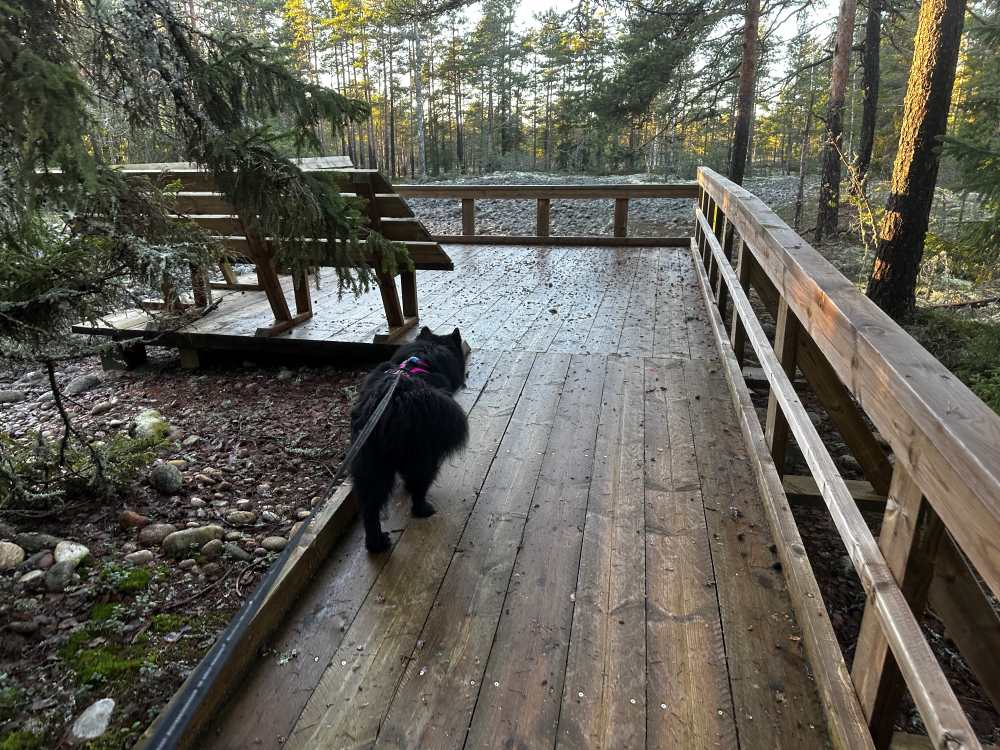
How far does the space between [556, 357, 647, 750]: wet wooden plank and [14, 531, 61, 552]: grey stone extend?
2170 millimetres

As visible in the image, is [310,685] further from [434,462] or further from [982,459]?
[982,459]

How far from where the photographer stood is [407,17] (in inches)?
415

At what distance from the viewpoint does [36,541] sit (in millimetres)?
2541

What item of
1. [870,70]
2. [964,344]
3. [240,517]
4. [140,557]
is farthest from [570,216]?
[140,557]

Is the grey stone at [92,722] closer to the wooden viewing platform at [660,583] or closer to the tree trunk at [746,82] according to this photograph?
the wooden viewing platform at [660,583]

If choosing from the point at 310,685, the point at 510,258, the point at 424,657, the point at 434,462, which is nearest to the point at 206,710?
the point at 310,685

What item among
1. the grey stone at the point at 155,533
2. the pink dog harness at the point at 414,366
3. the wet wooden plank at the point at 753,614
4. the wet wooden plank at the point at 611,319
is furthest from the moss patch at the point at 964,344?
the grey stone at the point at 155,533

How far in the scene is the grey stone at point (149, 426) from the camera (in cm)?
372

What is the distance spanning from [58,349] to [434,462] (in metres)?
1.59

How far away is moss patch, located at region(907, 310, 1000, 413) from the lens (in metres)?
5.07

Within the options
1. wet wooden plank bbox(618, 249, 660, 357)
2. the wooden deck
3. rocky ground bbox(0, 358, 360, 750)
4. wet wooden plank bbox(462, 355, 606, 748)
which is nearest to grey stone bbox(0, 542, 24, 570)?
rocky ground bbox(0, 358, 360, 750)

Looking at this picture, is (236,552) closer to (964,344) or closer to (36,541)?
(36,541)

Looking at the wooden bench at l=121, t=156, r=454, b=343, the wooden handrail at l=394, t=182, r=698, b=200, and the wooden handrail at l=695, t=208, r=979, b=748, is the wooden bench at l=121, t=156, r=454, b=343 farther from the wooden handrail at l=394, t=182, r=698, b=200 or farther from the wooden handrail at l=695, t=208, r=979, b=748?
the wooden handrail at l=394, t=182, r=698, b=200

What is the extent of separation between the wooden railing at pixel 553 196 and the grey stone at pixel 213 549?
264 inches
